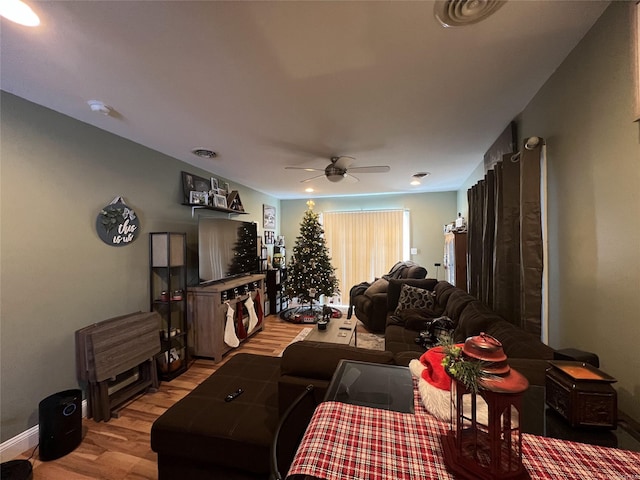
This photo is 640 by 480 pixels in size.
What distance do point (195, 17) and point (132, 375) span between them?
9.83 feet

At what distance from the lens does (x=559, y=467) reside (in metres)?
0.59

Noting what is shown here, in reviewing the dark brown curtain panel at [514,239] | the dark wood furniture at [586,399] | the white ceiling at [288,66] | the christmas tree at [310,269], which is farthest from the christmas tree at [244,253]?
the dark wood furniture at [586,399]

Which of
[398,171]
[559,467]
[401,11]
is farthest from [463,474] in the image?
[398,171]

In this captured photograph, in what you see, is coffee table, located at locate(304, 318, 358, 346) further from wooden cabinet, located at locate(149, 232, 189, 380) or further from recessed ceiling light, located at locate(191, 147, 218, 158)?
recessed ceiling light, located at locate(191, 147, 218, 158)

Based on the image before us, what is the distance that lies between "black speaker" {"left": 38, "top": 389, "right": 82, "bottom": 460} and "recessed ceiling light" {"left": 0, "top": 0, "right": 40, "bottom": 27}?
2.23 meters

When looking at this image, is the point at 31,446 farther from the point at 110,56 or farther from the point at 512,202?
the point at 512,202

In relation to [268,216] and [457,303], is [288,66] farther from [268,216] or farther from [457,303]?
[268,216]

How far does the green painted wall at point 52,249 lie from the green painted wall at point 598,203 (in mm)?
3329

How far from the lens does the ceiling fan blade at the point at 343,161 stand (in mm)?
2810

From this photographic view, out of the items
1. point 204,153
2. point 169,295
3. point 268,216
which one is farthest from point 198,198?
point 268,216

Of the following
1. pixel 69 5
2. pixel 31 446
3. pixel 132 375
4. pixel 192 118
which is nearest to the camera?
pixel 69 5

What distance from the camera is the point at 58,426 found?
1731 millimetres

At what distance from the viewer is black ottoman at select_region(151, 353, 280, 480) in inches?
51.3

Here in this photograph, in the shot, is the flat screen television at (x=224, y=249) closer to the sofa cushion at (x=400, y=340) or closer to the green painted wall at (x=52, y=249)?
the green painted wall at (x=52, y=249)
